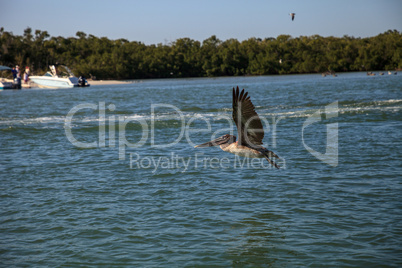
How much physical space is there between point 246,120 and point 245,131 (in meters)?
0.48

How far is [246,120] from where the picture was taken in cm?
751

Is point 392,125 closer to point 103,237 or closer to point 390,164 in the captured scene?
point 390,164

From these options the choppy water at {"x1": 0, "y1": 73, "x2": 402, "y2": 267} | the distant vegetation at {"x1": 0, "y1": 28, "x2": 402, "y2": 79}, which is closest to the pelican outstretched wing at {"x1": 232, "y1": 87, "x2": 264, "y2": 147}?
the choppy water at {"x1": 0, "y1": 73, "x2": 402, "y2": 267}

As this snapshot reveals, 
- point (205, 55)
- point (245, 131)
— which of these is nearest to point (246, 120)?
point (245, 131)

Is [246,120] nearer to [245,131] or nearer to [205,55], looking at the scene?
[245,131]

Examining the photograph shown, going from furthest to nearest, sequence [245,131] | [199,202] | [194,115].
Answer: [194,115], [199,202], [245,131]

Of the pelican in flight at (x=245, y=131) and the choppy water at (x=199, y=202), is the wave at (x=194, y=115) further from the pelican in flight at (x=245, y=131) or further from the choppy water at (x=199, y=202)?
the pelican in flight at (x=245, y=131)

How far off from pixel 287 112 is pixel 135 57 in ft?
280

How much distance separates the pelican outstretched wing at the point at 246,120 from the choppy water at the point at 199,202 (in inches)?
54.6

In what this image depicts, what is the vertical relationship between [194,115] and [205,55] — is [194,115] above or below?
below

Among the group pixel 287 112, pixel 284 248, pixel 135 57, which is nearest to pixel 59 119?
pixel 287 112

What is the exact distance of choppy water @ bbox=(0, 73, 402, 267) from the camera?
→ 22.4 feet

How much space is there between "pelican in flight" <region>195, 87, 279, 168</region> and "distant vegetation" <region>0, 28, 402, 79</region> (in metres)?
83.3

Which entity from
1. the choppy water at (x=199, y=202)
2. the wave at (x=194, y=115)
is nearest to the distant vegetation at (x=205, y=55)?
the wave at (x=194, y=115)
